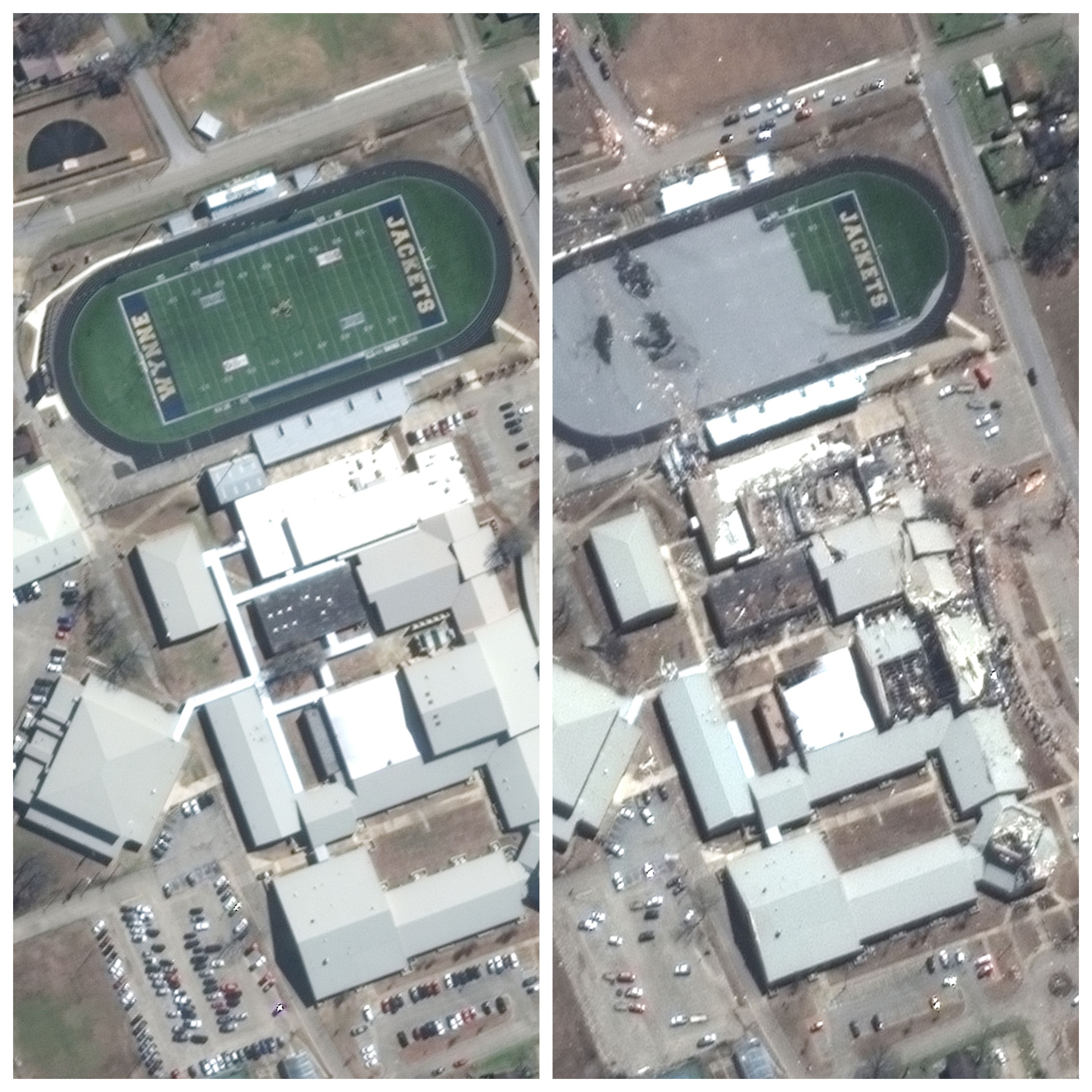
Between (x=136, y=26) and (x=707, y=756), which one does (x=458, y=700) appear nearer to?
(x=707, y=756)

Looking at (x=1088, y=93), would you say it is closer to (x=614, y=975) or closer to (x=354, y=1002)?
(x=614, y=975)

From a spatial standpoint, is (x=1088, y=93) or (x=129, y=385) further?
(x=129, y=385)

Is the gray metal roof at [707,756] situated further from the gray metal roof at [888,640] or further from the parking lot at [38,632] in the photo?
the parking lot at [38,632]

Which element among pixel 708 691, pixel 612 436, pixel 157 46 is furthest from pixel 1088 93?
Result: pixel 157 46

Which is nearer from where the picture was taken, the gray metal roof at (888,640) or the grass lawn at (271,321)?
the gray metal roof at (888,640)

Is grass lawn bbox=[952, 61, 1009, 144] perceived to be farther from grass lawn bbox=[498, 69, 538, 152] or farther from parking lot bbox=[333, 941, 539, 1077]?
parking lot bbox=[333, 941, 539, 1077]

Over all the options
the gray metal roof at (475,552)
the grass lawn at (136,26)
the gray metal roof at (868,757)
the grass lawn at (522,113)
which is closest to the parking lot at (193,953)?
the gray metal roof at (475,552)
